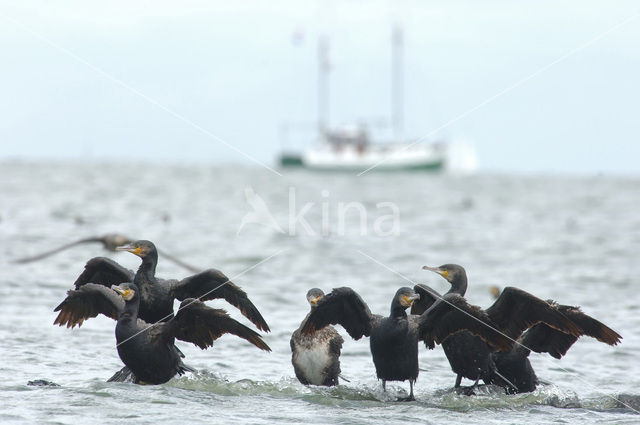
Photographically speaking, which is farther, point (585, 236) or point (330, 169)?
point (330, 169)

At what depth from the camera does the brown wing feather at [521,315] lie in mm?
10344

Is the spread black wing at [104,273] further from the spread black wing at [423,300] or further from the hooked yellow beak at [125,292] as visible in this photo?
the spread black wing at [423,300]

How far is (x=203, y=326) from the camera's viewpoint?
10.4m

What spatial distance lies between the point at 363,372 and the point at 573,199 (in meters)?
49.4

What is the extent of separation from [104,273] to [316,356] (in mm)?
2497

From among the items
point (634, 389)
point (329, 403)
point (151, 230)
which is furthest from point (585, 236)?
point (329, 403)

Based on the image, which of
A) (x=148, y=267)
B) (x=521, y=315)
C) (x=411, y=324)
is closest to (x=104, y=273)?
(x=148, y=267)

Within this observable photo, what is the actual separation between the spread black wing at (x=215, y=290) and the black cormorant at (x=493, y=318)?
1833mm

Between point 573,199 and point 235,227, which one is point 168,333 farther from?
point 573,199

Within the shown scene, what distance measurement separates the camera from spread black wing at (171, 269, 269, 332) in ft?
36.3

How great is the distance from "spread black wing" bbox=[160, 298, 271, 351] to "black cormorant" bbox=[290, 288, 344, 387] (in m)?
0.84

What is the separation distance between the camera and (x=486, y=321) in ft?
33.6

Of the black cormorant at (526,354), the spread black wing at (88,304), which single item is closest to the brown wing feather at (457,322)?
the black cormorant at (526,354)

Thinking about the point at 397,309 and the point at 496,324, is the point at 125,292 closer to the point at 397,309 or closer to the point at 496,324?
the point at 397,309
